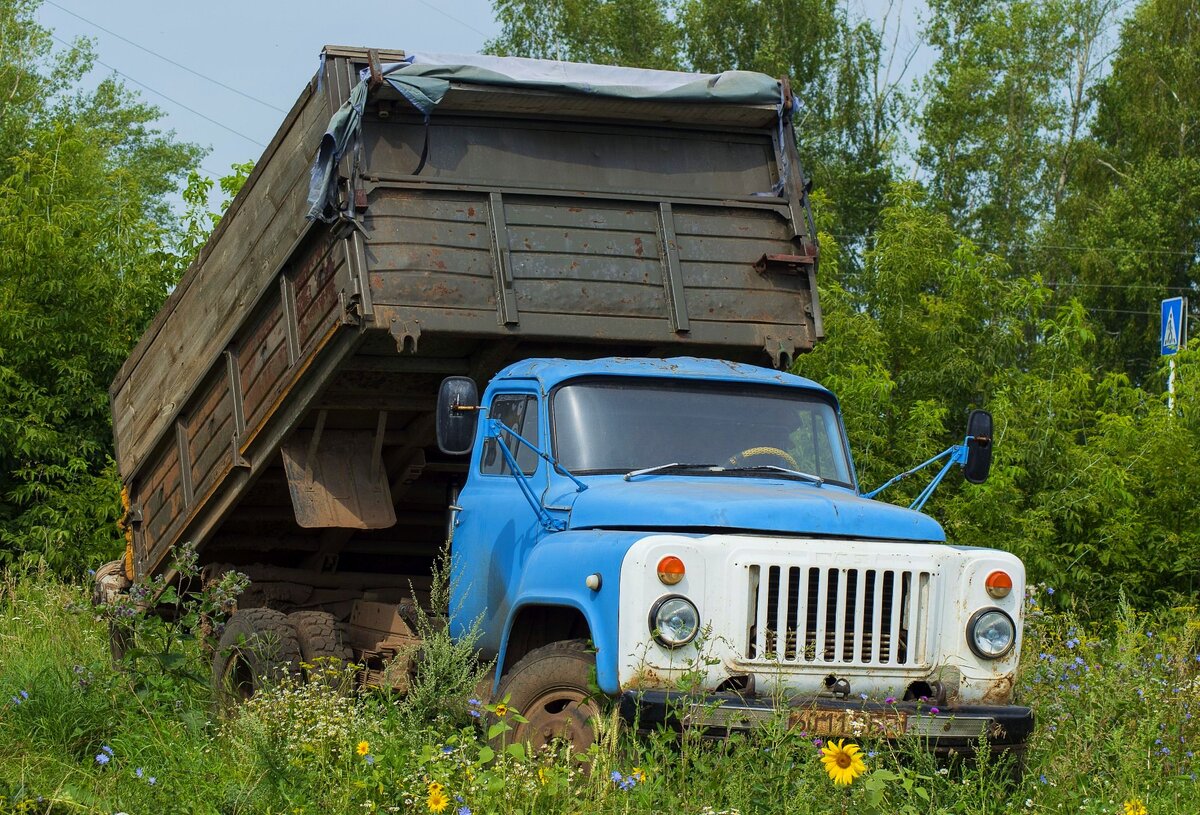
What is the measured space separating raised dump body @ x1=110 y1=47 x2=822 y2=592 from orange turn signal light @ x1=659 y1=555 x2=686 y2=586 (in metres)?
2.35

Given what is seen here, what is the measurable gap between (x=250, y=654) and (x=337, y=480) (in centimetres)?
109

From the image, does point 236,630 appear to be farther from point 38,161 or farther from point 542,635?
point 38,161

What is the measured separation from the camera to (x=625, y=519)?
19.0ft

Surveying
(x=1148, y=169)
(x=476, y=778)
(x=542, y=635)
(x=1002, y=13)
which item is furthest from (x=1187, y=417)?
(x=1002, y=13)

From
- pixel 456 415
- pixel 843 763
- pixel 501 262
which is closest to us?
pixel 843 763

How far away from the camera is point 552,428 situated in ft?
21.4

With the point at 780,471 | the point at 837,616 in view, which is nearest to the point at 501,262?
the point at 780,471

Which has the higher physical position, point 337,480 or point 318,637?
point 337,480

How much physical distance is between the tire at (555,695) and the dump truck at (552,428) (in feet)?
0.04

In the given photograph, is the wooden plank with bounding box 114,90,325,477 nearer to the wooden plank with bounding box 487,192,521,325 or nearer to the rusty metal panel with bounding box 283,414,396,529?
the rusty metal panel with bounding box 283,414,396,529

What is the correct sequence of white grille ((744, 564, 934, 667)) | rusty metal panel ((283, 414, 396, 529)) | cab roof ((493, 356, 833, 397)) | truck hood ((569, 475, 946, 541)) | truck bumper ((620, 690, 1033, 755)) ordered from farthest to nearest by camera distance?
rusty metal panel ((283, 414, 396, 529)) < cab roof ((493, 356, 833, 397)) < truck hood ((569, 475, 946, 541)) < white grille ((744, 564, 934, 667)) < truck bumper ((620, 690, 1033, 755))

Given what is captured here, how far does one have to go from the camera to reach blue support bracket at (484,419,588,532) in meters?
6.22

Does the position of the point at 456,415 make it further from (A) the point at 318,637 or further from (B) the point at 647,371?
(A) the point at 318,637

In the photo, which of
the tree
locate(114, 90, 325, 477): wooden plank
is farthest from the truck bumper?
the tree
